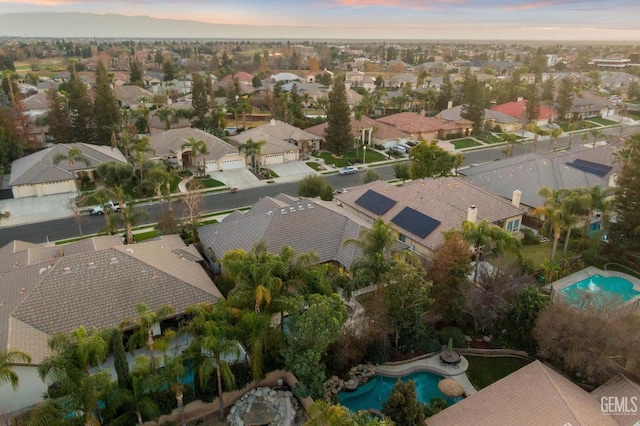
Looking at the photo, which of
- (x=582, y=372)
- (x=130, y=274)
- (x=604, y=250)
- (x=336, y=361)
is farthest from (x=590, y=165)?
(x=130, y=274)

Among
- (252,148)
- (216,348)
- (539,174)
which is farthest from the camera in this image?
(252,148)

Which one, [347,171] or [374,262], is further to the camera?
[347,171]

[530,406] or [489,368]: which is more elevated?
[530,406]

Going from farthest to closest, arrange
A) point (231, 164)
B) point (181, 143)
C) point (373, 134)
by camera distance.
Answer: point (373, 134) → point (231, 164) → point (181, 143)

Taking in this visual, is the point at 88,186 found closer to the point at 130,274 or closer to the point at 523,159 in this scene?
the point at 130,274

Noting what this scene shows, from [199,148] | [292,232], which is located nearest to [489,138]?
[199,148]

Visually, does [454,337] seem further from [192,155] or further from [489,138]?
[489,138]

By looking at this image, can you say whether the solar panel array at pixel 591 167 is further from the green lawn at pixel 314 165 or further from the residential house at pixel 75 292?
the residential house at pixel 75 292
